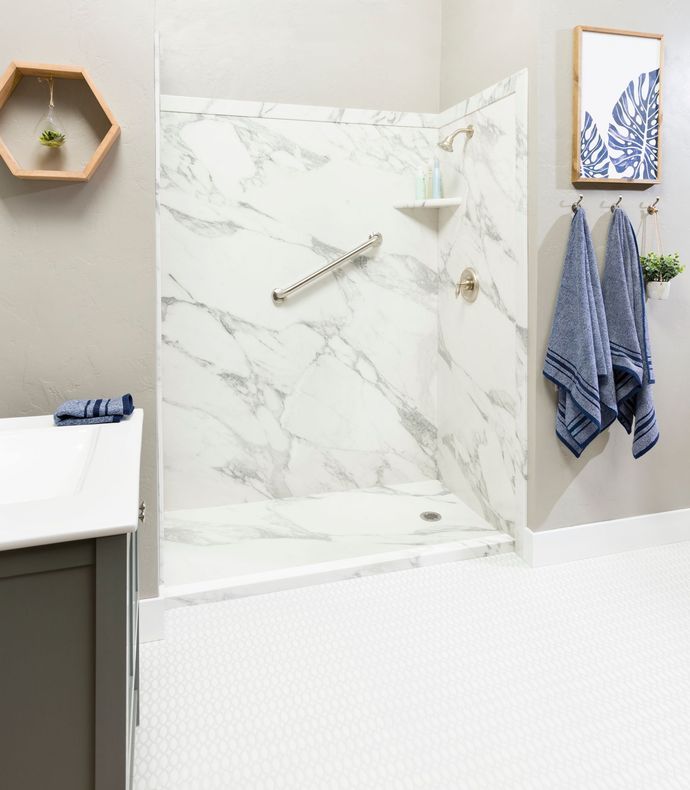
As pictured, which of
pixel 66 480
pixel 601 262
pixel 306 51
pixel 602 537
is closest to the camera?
pixel 66 480

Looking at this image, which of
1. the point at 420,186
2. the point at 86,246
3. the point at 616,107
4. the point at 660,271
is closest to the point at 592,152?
the point at 616,107

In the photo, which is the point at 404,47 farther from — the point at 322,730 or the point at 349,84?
the point at 322,730

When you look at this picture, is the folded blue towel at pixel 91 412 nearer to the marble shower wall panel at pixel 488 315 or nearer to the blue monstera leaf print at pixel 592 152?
the marble shower wall panel at pixel 488 315

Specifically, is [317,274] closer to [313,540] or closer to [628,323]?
[313,540]

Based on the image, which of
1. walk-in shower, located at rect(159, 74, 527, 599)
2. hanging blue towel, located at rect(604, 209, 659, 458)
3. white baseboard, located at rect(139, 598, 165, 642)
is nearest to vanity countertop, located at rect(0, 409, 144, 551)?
white baseboard, located at rect(139, 598, 165, 642)

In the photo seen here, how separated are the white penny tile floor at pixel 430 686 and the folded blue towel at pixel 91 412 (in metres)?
0.68

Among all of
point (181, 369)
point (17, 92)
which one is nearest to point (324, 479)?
point (181, 369)

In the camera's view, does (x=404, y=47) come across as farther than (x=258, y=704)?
Yes

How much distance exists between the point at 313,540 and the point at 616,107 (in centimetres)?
184

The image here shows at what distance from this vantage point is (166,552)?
7.48 feet

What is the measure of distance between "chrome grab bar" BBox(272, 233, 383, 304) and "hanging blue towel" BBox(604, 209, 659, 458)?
1.01m

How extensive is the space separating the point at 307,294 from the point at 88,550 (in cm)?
204

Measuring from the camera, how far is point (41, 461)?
4.28 ft

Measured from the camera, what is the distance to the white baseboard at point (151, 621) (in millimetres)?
1805
